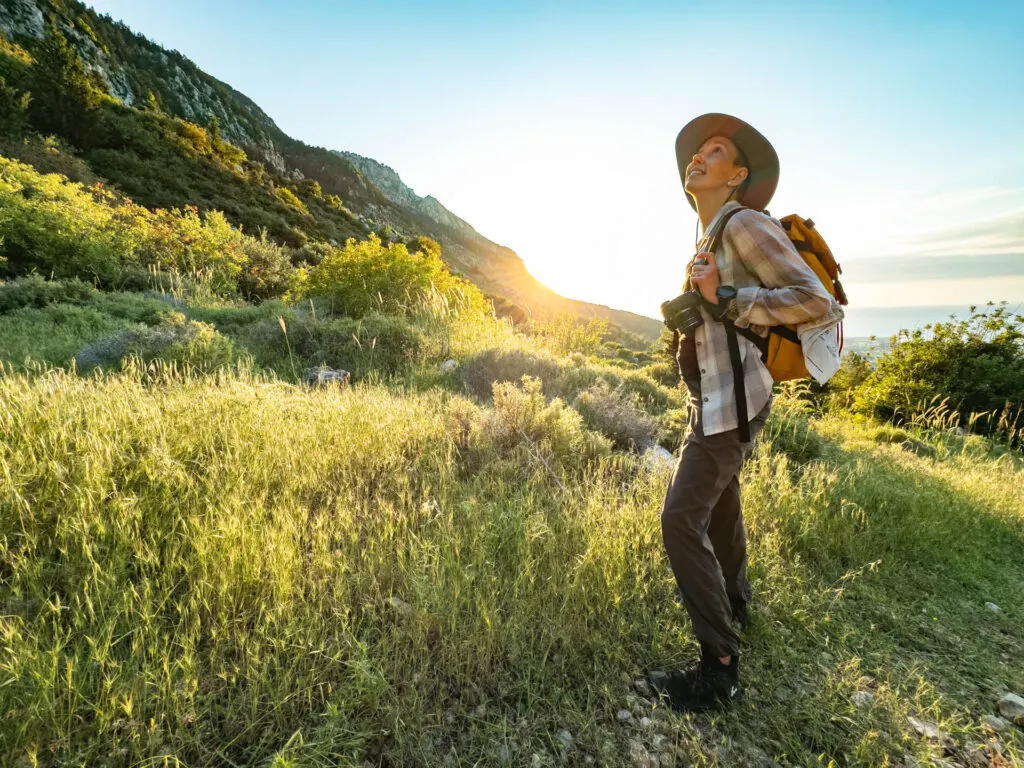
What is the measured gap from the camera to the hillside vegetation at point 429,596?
5.33 feet

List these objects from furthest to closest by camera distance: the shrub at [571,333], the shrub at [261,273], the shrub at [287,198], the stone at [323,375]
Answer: the shrub at [287,198] → the shrub at [261,273] → the shrub at [571,333] → the stone at [323,375]

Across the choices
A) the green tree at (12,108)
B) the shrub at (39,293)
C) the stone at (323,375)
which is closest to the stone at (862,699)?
the stone at (323,375)

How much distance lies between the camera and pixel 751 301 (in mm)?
1659

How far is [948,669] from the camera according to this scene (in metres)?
2.36

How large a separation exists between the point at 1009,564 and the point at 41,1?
72.8 metres

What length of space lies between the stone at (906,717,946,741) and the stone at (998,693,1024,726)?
0.51 metres

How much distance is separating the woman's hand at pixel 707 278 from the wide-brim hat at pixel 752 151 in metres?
0.45

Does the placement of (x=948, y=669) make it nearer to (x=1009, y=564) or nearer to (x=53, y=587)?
(x=1009, y=564)

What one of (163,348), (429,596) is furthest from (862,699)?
(163,348)

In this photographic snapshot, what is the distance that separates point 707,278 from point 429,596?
1954 millimetres

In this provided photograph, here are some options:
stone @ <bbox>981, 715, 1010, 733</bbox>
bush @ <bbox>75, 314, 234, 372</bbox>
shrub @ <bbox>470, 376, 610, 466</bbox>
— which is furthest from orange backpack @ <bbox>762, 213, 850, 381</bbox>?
bush @ <bbox>75, 314, 234, 372</bbox>

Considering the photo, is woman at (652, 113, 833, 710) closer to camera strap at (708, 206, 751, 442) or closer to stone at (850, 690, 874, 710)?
camera strap at (708, 206, 751, 442)

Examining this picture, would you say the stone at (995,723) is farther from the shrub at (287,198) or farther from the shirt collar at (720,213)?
the shrub at (287,198)

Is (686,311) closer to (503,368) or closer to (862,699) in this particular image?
(862,699)
